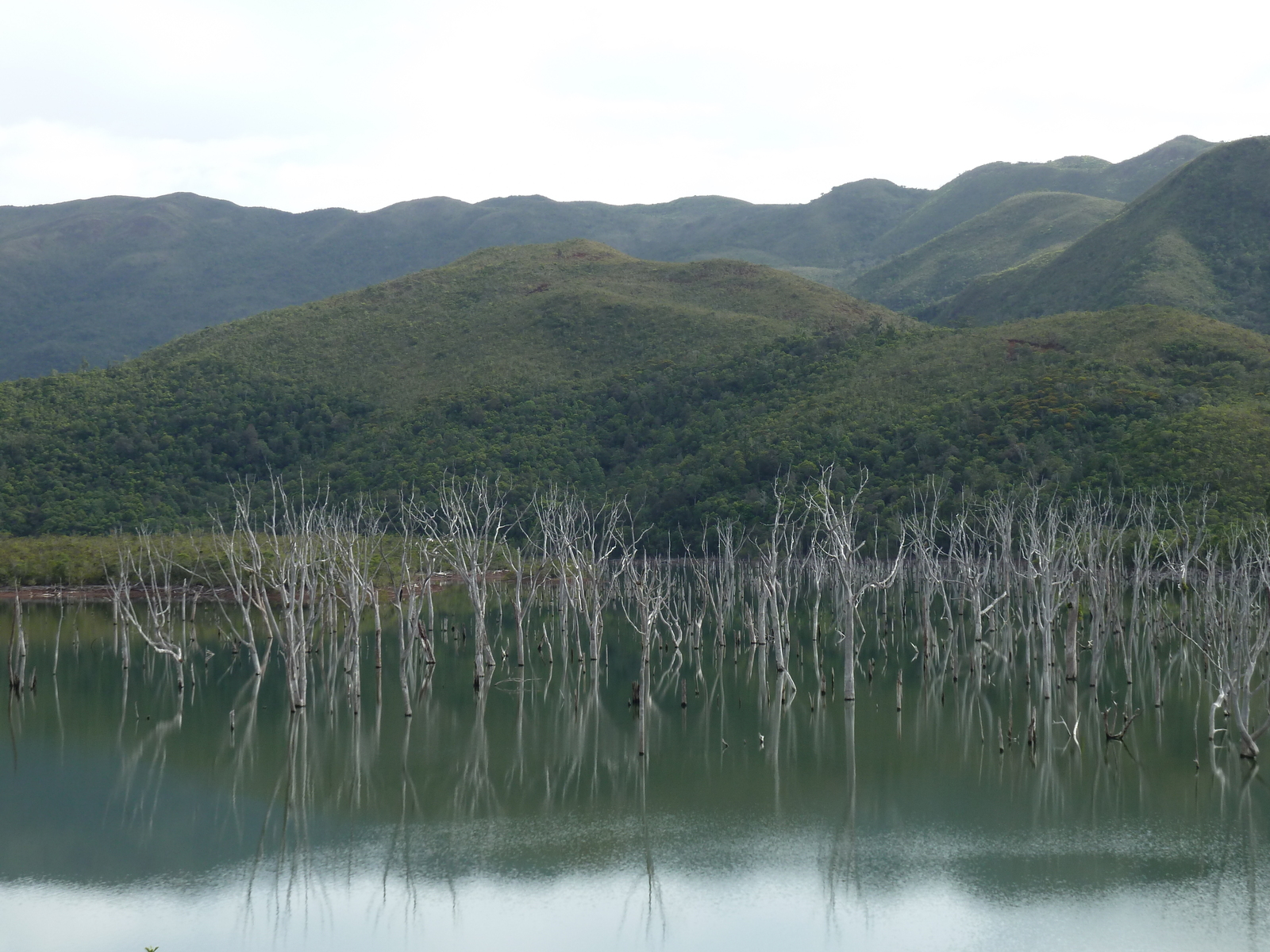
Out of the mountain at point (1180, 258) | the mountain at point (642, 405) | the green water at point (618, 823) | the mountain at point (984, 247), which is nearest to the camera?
the green water at point (618, 823)

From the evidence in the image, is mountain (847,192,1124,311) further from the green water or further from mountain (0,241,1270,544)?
the green water

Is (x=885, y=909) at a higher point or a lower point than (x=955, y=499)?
lower

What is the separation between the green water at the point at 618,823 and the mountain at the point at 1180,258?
64.1m

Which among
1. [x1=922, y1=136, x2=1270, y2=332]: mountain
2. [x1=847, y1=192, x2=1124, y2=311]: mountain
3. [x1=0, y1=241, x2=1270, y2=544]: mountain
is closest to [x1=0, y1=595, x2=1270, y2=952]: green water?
[x1=0, y1=241, x2=1270, y2=544]: mountain

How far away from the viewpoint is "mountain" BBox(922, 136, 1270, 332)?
84.1 metres

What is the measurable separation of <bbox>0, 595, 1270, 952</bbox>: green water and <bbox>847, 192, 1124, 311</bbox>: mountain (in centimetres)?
11607

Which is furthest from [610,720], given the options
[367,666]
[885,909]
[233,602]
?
[233,602]

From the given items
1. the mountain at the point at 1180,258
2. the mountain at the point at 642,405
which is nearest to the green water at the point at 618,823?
the mountain at the point at 642,405

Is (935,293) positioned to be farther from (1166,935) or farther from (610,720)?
(1166,935)

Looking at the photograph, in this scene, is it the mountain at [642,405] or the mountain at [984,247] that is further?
the mountain at [984,247]

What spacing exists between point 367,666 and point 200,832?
603 inches

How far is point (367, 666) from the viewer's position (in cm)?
3269

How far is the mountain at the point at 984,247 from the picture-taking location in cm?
14100

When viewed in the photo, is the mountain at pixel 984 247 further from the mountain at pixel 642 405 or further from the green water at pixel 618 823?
Result: the green water at pixel 618 823
